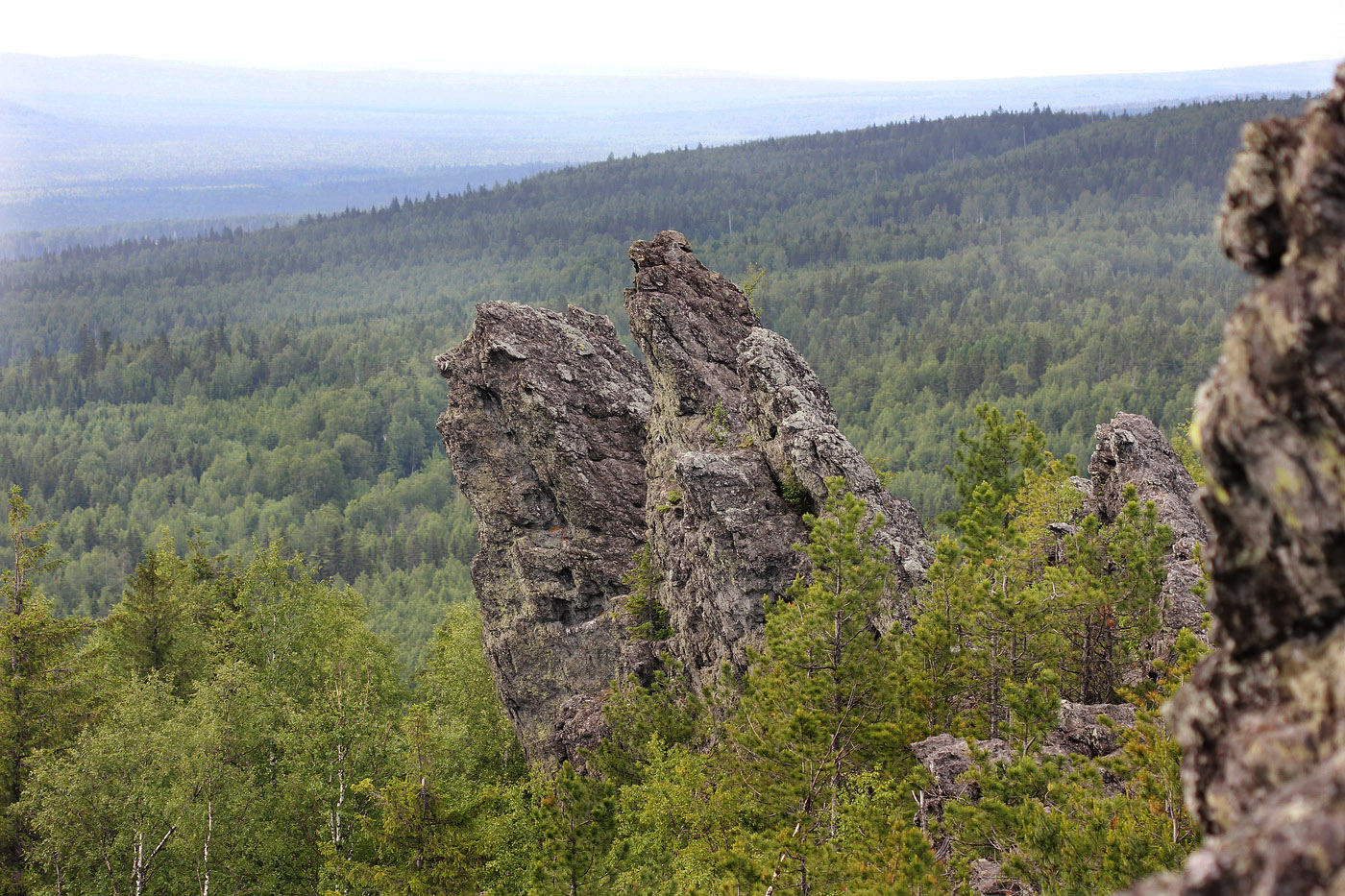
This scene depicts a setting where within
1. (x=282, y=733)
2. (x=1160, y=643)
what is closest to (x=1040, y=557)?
(x=1160, y=643)

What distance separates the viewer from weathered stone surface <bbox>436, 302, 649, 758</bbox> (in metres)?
35.9

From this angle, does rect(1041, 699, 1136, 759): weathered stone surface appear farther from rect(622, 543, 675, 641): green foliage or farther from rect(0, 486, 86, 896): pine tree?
rect(0, 486, 86, 896): pine tree

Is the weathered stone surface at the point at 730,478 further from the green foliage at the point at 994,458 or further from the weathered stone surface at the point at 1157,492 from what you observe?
the green foliage at the point at 994,458

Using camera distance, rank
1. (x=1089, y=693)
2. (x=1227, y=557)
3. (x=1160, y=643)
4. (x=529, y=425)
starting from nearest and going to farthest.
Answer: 1. (x=1227, y=557)
2. (x=1160, y=643)
3. (x=1089, y=693)
4. (x=529, y=425)

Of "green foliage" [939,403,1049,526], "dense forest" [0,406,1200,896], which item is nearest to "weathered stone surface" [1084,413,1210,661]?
"dense forest" [0,406,1200,896]

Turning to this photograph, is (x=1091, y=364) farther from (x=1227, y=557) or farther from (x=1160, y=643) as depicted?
(x=1227, y=557)

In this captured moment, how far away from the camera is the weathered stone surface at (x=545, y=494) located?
118 feet

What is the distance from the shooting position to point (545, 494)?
1460 inches

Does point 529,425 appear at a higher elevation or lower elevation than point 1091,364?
higher

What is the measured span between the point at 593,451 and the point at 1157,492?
1828 cm

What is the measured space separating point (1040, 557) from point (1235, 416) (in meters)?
19.4

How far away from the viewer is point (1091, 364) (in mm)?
174375

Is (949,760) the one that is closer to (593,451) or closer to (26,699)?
(593,451)

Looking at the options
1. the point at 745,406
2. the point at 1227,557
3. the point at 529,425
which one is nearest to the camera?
the point at 1227,557
